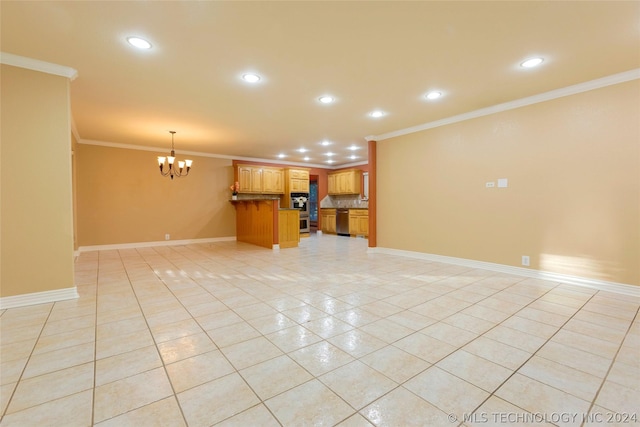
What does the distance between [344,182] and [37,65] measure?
769 cm

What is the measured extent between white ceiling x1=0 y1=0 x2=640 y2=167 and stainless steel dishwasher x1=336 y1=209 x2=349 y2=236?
4.94 m

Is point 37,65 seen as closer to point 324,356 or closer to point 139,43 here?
point 139,43

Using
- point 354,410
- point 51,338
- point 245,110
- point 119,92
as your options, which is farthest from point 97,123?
point 354,410

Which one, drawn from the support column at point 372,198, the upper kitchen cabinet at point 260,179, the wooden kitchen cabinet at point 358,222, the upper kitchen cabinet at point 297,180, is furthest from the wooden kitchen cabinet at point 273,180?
the support column at point 372,198

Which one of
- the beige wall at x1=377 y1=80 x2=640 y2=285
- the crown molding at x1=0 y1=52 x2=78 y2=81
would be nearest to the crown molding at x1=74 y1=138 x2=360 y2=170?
the crown molding at x1=0 y1=52 x2=78 y2=81

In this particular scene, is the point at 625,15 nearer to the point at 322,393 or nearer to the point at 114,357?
the point at 322,393

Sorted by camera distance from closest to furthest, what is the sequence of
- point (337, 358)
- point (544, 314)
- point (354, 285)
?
1. point (337, 358)
2. point (544, 314)
3. point (354, 285)

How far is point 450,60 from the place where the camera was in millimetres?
2879

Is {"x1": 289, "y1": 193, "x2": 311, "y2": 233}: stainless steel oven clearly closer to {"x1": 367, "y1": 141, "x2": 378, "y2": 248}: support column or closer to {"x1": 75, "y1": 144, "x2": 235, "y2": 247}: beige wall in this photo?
{"x1": 75, "y1": 144, "x2": 235, "y2": 247}: beige wall

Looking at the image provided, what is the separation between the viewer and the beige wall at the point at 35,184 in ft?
9.14

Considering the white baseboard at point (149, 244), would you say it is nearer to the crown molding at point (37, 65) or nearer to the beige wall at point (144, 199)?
the beige wall at point (144, 199)

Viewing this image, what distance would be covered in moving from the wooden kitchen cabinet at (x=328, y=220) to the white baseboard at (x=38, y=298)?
24.1ft

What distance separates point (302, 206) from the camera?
9.23 meters

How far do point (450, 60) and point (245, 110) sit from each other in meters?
2.92
